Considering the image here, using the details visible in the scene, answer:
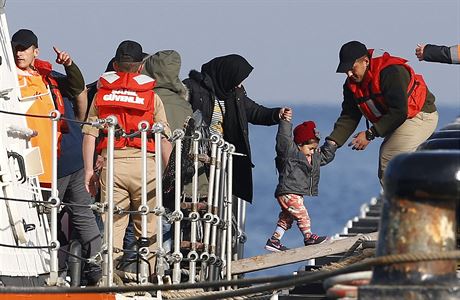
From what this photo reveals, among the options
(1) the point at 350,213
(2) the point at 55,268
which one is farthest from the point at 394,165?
(1) the point at 350,213

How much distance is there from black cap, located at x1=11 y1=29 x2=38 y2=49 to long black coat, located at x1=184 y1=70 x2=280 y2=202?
1.66 m

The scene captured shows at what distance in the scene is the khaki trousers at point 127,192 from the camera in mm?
11570

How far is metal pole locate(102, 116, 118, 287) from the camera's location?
10.6 m

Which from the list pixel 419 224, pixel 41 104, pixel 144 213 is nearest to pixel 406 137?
pixel 144 213

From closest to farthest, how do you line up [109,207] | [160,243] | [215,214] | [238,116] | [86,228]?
[109,207] < [160,243] < [86,228] < [215,214] < [238,116]

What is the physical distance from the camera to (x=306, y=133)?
14.2m

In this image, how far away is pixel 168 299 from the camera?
36.6ft

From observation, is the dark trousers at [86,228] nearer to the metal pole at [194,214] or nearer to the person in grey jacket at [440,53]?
the metal pole at [194,214]

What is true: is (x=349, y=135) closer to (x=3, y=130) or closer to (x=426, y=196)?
(x=3, y=130)

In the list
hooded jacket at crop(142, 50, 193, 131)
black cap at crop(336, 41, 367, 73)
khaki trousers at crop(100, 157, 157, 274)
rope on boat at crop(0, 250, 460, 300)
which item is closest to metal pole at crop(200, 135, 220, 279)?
hooded jacket at crop(142, 50, 193, 131)

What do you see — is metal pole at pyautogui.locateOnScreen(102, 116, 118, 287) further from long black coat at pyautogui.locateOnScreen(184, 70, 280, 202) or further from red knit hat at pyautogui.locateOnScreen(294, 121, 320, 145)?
red knit hat at pyautogui.locateOnScreen(294, 121, 320, 145)

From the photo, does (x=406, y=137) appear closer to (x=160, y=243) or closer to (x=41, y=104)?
(x=160, y=243)

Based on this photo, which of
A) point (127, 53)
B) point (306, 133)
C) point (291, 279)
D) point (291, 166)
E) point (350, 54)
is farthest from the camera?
point (306, 133)

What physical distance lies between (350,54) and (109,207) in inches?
112
